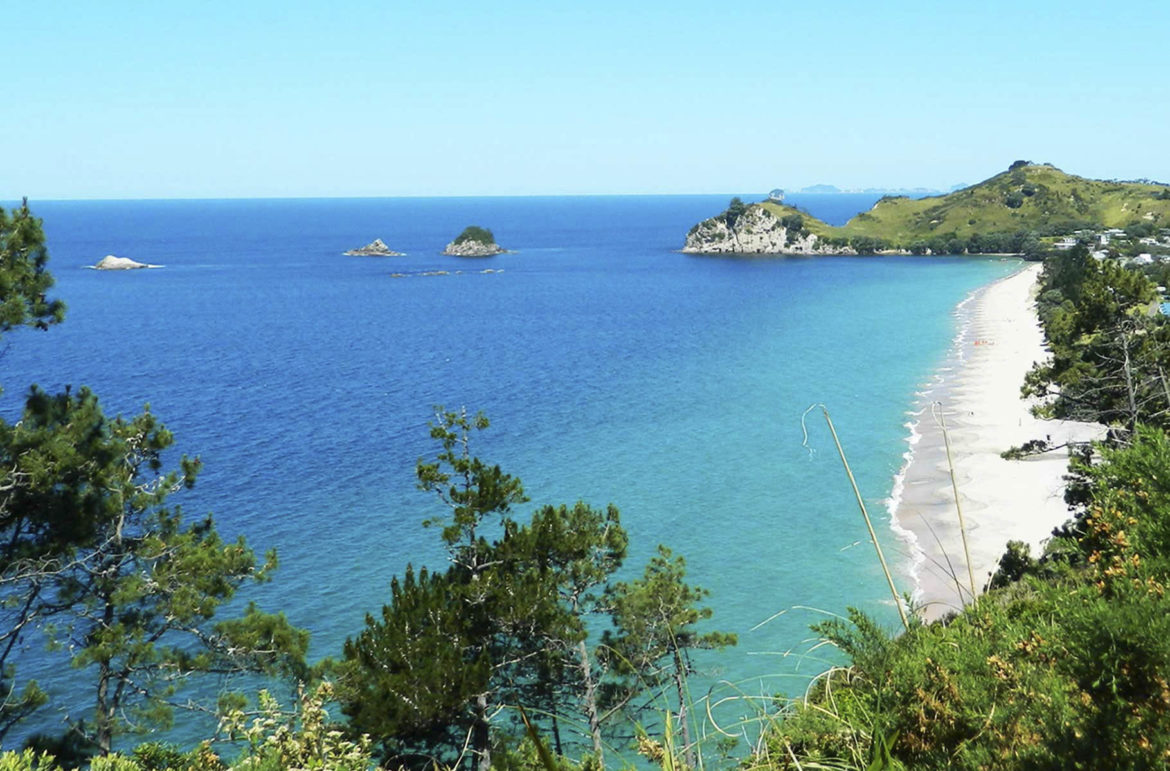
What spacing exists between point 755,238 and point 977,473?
148m

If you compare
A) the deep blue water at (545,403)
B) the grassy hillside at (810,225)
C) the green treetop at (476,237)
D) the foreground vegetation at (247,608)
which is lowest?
the deep blue water at (545,403)

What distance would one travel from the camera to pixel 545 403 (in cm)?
6319

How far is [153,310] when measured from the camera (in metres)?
108

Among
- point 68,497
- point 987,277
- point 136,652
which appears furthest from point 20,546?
point 987,277

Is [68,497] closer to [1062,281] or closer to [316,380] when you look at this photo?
[316,380]

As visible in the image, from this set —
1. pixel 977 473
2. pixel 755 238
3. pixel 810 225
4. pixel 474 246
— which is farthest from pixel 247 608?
pixel 810 225

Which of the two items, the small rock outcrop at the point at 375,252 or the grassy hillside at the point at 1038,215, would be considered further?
the small rock outcrop at the point at 375,252

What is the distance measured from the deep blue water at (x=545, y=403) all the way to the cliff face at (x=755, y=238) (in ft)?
157

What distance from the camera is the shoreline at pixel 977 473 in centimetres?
3456

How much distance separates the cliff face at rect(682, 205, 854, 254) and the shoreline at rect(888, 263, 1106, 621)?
10606 centimetres

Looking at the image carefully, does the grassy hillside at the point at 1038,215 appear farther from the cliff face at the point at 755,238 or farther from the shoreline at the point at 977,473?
the shoreline at the point at 977,473

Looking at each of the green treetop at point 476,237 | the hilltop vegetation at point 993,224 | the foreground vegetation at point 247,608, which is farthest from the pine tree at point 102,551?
the hilltop vegetation at point 993,224

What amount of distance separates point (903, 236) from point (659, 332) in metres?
117

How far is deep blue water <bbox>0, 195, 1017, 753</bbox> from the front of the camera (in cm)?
3522
